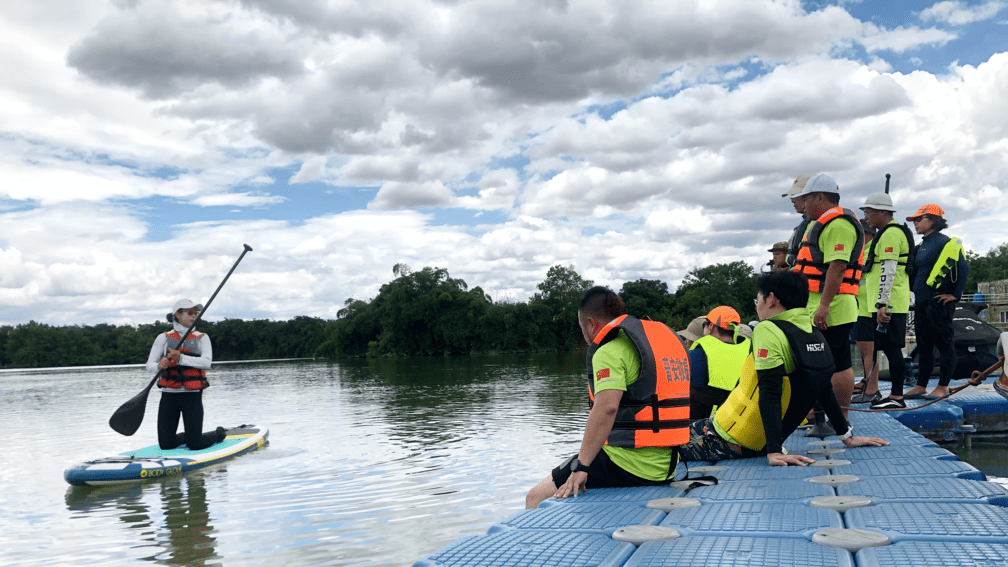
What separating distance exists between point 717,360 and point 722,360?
43mm

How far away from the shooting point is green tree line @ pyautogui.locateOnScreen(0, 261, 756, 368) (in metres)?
81.4

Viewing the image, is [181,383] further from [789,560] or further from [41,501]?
[789,560]

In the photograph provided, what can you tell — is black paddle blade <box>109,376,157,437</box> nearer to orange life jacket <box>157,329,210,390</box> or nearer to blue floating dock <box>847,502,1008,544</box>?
orange life jacket <box>157,329,210,390</box>

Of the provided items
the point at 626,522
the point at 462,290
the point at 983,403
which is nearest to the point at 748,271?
the point at 462,290

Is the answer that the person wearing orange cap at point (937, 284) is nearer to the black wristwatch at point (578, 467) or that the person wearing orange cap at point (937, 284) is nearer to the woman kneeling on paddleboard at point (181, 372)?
the black wristwatch at point (578, 467)

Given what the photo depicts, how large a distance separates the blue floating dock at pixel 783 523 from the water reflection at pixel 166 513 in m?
3.93

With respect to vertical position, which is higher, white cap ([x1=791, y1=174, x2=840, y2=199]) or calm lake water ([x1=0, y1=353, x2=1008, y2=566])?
white cap ([x1=791, y1=174, x2=840, y2=199])

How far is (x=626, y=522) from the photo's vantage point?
3.02 metres

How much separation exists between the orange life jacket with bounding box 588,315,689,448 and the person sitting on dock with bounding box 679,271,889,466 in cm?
76

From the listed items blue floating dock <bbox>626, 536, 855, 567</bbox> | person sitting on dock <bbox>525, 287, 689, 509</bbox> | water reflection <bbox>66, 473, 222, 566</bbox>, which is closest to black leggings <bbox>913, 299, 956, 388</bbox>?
person sitting on dock <bbox>525, 287, 689, 509</bbox>

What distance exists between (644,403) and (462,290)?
81161 millimetres

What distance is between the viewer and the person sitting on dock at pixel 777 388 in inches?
173

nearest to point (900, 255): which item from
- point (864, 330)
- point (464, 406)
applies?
point (864, 330)

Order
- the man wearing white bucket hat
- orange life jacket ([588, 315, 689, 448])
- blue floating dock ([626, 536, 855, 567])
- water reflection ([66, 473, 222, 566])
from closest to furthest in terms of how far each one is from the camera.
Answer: blue floating dock ([626, 536, 855, 567]) → orange life jacket ([588, 315, 689, 448]) → water reflection ([66, 473, 222, 566]) → the man wearing white bucket hat
